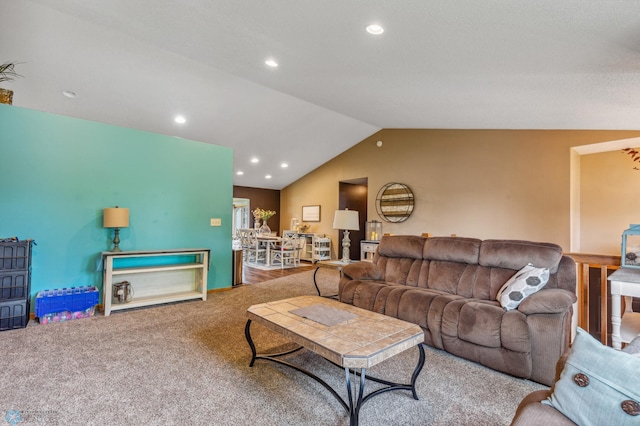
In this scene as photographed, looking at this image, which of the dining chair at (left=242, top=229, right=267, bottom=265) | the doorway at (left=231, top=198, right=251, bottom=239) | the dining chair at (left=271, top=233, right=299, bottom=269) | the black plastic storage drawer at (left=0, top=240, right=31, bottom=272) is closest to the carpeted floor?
the black plastic storage drawer at (left=0, top=240, right=31, bottom=272)

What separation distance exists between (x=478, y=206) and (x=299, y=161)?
4.50 meters

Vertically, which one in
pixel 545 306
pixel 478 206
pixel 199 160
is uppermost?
pixel 199 160

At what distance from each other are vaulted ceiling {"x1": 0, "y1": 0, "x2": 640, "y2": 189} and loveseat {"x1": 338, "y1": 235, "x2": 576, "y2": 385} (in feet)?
5.19

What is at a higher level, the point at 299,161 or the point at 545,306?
the point at 299,161

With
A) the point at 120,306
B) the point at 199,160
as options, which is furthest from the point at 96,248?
the point at 199,160

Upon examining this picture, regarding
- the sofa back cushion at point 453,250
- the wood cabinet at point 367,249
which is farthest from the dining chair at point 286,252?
the sofa back cushion at point 453,250

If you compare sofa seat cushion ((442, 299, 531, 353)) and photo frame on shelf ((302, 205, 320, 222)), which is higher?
photo frame on shelf ((302, 205, 320, 222))

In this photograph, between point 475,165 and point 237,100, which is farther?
point 475,165

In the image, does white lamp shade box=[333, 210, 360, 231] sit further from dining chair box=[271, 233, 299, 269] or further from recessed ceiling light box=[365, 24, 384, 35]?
dining chair box=[271, 233, 299, 269]

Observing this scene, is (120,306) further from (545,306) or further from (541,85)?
(541,85)

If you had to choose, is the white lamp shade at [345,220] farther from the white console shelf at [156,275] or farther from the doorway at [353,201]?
the doorway at [353,201]

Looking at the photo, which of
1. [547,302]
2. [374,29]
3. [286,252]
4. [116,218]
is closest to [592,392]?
[547,302]

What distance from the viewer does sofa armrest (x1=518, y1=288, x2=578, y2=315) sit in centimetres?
220

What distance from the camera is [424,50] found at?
2600 millimetres
